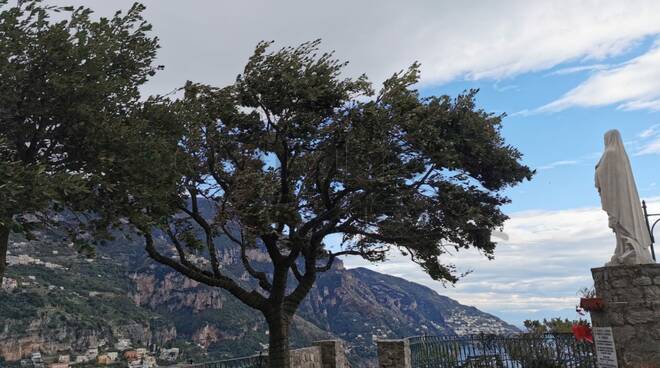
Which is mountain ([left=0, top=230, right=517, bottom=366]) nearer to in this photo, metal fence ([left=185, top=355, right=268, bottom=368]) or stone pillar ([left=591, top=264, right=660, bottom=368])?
metal fence ([left=185, top=355, right=268, bottom=368])

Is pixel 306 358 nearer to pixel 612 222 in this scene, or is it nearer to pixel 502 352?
pixel 502 352

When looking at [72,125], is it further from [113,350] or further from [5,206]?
[113,350]

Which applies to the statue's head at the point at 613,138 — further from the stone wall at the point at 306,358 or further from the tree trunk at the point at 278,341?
the stone wall at the point at 306,358

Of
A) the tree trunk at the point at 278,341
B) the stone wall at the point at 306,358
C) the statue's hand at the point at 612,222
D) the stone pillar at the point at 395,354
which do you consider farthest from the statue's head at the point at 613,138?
the stone wall at the point at 306,358

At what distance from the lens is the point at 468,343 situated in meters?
15.9

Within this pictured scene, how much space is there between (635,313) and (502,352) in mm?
6285

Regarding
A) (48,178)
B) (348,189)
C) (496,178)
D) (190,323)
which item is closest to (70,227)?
(48,178)

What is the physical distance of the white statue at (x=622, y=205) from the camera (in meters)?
9.81

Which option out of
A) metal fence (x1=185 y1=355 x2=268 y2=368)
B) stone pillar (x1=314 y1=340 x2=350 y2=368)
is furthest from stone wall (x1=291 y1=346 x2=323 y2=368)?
metal fence (x1=185 y1=355 x2=268 y2=368)

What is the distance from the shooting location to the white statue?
386 inches

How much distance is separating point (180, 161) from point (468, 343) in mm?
11020

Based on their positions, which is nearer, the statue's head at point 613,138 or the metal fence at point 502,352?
the statue's head at point 613,138

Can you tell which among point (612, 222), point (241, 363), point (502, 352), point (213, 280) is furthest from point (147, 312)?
point (612, 222)

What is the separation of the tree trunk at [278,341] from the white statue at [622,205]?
27.2 feet
